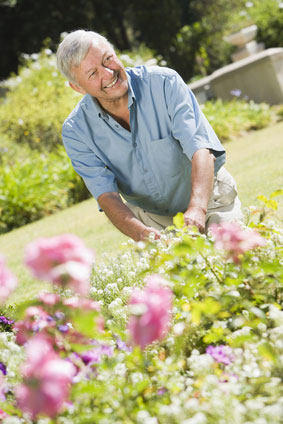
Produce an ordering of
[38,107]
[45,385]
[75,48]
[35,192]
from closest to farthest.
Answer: [45,385], [75,48], [35,192], [38,107]

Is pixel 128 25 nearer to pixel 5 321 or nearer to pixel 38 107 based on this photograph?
pixel 38 107

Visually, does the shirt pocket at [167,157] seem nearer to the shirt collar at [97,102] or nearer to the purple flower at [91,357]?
the shirt collar at [97,102]

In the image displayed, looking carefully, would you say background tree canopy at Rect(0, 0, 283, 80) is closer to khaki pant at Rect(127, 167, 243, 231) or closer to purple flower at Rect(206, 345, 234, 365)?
khaki pant at Rect(127, 167, 243, 231)

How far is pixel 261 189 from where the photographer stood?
16.7 ft

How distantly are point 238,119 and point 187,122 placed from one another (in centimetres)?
666

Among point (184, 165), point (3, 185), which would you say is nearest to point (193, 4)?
point (3, 185)

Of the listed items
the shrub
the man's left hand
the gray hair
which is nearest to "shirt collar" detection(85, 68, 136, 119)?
the gray hair

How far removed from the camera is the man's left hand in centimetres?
238

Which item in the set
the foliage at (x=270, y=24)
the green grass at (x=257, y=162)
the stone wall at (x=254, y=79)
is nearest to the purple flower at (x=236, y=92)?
the stone wall at (x=254, y=79)

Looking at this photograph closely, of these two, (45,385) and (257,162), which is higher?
(45,385)

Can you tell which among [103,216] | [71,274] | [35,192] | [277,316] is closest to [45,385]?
[71,274]

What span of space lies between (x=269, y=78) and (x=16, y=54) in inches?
543

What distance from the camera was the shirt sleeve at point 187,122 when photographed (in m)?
2.71

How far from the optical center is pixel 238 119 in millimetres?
9180
